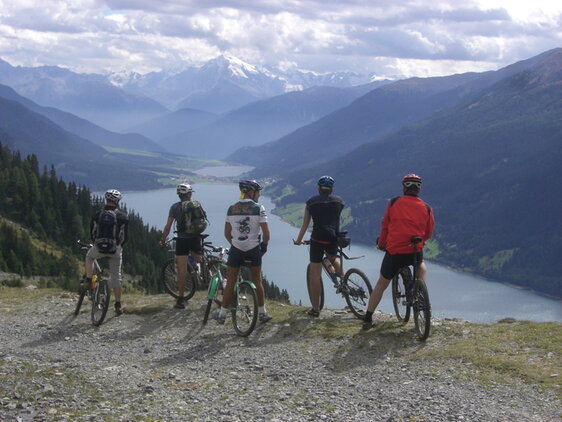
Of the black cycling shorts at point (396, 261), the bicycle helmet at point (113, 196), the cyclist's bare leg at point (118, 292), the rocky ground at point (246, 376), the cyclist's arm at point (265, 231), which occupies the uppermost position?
the bicycle helmet at point (113, 196)

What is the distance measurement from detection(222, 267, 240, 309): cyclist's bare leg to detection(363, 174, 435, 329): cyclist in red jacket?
3.40m

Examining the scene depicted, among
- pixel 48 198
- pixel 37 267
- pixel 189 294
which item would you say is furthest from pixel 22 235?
pixel 189 294

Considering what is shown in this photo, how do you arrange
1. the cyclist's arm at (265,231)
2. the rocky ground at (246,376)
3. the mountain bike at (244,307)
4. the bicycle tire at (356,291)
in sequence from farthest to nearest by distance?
the bicycle tire at (356,291) < the mountain bike at (244,307) < the cyclist's arm at (265,231) < the rocky ground at (246,376)

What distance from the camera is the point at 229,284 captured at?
1503cm

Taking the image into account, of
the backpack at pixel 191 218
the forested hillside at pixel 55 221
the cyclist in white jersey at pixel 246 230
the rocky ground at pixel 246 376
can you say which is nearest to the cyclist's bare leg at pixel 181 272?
the backpack at pixel 191 218

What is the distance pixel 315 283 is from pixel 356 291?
3.63ft

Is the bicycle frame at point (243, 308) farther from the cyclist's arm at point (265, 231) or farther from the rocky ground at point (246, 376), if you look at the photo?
the cyclist's arm at point (265, 231)

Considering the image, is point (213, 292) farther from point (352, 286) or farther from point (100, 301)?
point (352, 286)

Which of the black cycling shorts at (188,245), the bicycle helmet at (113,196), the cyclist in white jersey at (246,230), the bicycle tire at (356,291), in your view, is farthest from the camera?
the black cycling shorts at (188,245)

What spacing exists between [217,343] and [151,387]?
3.85 meters

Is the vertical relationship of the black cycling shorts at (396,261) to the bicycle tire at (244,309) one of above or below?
above

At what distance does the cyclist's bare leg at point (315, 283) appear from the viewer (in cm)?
1619

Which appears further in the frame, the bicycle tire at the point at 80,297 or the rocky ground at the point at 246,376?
the bicycle tire at the point at 80,297

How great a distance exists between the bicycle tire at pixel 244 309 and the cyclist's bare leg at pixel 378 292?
2653 mm
